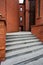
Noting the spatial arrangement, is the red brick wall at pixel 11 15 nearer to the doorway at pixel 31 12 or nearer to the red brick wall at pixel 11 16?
the red brick wall at pixel 11 16

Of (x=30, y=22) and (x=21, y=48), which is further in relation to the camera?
(x=30, y=22)

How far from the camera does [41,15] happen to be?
8258mm

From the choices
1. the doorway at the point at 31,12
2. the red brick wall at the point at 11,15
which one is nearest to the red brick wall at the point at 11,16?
the red brick wall at the point at 11,15

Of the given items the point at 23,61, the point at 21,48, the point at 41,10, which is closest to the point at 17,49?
the point at 21,48

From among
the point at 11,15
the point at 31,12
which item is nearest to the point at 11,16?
the point at 11,15

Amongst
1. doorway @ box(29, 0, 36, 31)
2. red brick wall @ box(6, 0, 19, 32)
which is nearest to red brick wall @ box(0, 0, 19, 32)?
red brick wall @ box(6, 0, 19, 32)

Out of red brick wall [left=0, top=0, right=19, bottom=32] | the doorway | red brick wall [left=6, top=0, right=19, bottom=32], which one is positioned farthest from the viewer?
the doorway

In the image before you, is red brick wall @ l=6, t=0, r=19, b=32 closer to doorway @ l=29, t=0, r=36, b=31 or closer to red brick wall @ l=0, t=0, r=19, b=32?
red brick wall @ l=0, t=0, r=19, b=32

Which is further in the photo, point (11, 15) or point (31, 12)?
point (31, 12)

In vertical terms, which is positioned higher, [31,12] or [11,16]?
[31,12]

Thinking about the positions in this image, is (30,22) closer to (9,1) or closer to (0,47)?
(9,1)

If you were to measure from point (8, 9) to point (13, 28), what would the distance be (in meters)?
1.39

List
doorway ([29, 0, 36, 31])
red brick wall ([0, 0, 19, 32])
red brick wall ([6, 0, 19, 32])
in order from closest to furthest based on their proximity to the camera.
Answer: red brick wall ([0, 0, 19, 32]), red brick wall ([6, 0, 19, 32]), doorway ([29, 0, 36, 31])

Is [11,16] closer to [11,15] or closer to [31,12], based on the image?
[11,15]
